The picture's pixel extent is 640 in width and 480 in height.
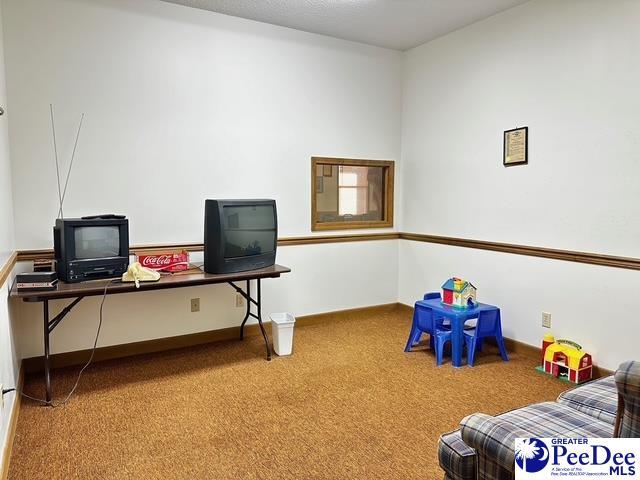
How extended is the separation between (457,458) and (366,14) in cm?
351

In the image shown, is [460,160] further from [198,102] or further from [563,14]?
[198,102]

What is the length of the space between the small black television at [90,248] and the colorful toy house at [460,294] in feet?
8.05

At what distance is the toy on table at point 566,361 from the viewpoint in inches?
122

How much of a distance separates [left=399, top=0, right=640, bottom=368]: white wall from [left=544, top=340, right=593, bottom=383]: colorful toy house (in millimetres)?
118

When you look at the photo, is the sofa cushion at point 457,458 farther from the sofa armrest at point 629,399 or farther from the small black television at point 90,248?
the small black television at point 90,248

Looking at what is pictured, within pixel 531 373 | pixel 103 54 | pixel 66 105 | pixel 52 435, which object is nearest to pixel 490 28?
pixel 531 373

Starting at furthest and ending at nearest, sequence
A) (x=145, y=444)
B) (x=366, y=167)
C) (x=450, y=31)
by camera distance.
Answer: (x=366, y=167)
(x=450, y=31)
(x=145, y=444)

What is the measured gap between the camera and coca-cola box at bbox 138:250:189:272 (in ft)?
11.0

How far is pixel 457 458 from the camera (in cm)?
159

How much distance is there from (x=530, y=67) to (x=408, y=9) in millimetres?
1093

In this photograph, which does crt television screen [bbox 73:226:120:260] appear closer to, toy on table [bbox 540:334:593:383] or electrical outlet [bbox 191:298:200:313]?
electrical outlet [bbox 191:298:200:313]

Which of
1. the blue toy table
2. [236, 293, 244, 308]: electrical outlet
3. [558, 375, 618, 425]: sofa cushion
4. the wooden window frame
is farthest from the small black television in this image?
[558, 375, 618, 425]: sofa cushion

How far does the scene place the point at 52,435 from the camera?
2.46 metres

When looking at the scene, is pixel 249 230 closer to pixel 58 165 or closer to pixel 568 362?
pixel 58 165
